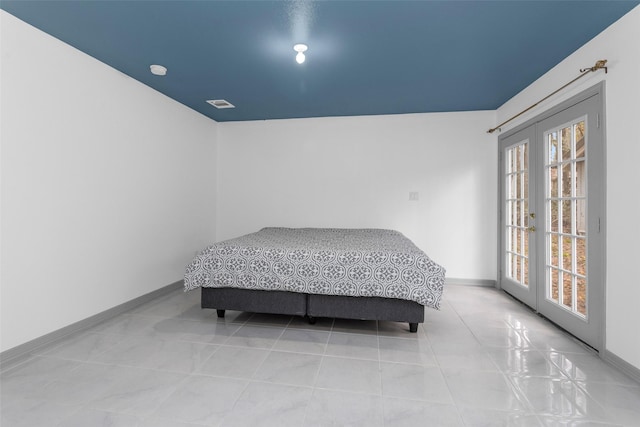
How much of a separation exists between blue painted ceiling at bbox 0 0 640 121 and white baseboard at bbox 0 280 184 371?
2.28 m

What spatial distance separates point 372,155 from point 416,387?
3114mm

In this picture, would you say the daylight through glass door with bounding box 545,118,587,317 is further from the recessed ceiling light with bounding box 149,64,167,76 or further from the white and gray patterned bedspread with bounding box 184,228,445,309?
the recessed ceiling light with bounding box 149,64,167,76

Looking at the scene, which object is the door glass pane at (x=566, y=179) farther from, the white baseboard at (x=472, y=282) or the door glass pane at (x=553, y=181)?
the white baseboard at (x=472, y=282)

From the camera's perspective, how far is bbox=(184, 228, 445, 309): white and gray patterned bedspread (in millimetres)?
2348

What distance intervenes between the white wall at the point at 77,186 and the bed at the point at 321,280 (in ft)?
2.93

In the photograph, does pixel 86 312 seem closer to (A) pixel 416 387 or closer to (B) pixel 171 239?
(B) pixel 171 239

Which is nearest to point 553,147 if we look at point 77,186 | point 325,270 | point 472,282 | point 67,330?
point 472,282

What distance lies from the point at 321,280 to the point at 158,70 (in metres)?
2.47

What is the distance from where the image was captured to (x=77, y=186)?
97.0 inches

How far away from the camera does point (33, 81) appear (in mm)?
2131

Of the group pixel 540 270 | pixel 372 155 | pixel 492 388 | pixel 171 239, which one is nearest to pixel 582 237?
pixel 540 270

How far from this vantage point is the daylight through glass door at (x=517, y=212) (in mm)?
3275

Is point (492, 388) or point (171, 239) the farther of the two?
point (171, 239)

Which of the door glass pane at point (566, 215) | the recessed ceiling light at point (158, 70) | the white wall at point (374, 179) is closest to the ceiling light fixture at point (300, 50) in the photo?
the recessed ceiling light at point (158, 70)
